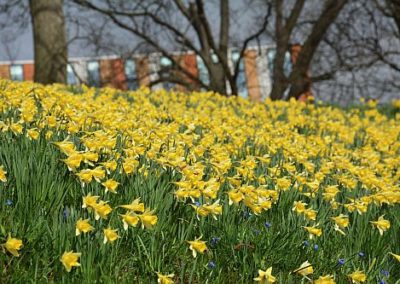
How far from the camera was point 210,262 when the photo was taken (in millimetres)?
2381

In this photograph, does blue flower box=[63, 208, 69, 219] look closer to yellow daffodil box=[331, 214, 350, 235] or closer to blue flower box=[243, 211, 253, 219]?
blue flower box=[243, 211, 253, 219]

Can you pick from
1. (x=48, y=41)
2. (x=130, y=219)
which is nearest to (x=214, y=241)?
(x=130, y=219)

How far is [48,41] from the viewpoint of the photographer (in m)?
10.7

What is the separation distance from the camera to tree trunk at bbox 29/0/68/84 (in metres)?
10.7

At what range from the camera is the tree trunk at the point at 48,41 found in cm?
1066

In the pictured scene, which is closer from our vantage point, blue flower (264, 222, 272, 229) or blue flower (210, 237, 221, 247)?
blue flower (210, 237, 221, 247)

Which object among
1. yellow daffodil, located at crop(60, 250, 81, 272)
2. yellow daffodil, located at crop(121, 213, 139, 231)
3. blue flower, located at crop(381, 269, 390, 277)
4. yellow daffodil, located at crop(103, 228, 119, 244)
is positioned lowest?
blue flower, located at crop(381, 269, 390, 277)

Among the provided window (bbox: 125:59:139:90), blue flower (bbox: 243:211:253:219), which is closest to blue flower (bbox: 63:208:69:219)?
blue flower (bbox: 243:211:253:219)

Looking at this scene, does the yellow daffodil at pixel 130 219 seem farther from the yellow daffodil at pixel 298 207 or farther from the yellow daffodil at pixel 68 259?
the yellow daffodil at pixel 298 207

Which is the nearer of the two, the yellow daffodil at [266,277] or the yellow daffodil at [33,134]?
the yellow daffodil at [266,277]

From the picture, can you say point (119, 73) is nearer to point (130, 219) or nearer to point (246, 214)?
point (246, 214)

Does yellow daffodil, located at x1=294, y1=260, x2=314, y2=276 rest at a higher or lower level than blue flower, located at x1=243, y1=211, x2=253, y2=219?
lower

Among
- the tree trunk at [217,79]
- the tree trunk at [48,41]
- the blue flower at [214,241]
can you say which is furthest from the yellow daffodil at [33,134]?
the tree trunk at [217,79]

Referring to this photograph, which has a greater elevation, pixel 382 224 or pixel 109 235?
pixel 109 235
